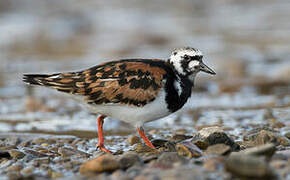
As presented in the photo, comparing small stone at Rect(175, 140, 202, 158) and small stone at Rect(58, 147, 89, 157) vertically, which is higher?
small stone at Rect(175, 140, 202, 158)

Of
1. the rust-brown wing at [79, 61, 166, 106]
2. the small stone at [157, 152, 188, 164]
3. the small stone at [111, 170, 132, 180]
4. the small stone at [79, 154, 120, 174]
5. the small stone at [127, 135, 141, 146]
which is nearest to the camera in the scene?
the small stone at [111, 170, 132, 180]

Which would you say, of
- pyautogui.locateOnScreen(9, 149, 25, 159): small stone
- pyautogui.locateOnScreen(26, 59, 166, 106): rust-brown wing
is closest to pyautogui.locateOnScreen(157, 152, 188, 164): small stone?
pyautogui.locateOnScreen(26, 59, 166, 106): rust-brown wing

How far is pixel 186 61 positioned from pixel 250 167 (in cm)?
174

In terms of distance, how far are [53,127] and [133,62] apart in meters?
1.86

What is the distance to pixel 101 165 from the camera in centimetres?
353

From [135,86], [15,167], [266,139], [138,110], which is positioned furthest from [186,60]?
[15,167]

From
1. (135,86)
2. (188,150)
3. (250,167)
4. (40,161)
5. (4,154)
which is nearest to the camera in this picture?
(250,167)

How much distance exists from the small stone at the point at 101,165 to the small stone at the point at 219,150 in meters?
0.82

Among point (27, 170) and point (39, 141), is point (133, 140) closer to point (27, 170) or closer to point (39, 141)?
point (39, 141)

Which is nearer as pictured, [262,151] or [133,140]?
[262,151]

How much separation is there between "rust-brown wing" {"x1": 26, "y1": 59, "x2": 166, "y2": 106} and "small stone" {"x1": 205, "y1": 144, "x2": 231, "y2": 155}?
77cm

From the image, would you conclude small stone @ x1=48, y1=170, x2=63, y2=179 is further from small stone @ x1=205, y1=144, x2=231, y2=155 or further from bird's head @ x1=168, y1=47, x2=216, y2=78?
bird's head @ x1=168, y1=47, x2=216, y2=78

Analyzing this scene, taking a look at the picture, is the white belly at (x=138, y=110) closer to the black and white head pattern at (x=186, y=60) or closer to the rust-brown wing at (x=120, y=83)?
the rust-brown wing at (x=120, y=83)

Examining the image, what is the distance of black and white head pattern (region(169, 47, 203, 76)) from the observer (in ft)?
15.4
